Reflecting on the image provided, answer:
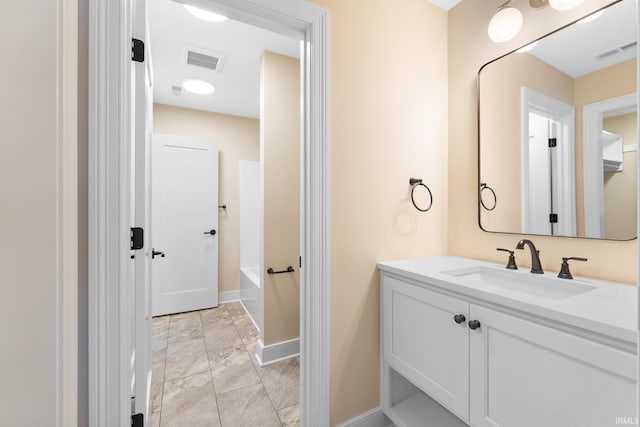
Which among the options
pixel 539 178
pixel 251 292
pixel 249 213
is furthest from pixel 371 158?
pixel 249 213

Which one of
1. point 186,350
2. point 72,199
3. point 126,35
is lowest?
point 186,350

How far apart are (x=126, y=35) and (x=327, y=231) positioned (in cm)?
105

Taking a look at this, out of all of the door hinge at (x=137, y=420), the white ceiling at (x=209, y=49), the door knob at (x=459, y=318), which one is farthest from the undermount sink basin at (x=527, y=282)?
the white ceiling at (x=209, y=49)

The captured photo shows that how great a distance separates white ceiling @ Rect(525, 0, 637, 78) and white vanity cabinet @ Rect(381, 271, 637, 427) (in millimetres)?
1179

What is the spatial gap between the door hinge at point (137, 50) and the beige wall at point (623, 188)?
1.97 m

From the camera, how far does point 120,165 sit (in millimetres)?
861

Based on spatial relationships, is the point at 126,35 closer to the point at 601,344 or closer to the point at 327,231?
the point at 327,231

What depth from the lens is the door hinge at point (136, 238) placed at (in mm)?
994

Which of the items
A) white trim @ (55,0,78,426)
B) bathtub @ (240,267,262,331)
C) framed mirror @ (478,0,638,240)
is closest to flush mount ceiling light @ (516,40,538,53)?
framed mirror @ (478,0,638,240)

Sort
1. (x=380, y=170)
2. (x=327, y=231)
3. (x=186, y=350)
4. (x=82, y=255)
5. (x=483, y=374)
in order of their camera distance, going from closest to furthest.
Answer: (x=82, y=255), (x=483, y=374), (x=327, y=231), (x=380, y=170), (x=186, y=350)

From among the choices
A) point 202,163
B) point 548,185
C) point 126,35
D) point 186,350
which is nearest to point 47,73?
point 126,35

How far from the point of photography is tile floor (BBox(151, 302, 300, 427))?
5.02 feet

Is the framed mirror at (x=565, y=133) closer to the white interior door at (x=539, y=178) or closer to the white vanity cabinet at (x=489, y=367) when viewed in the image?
the white interior door at (x=539, y=178)

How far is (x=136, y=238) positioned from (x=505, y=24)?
209 centimetres
